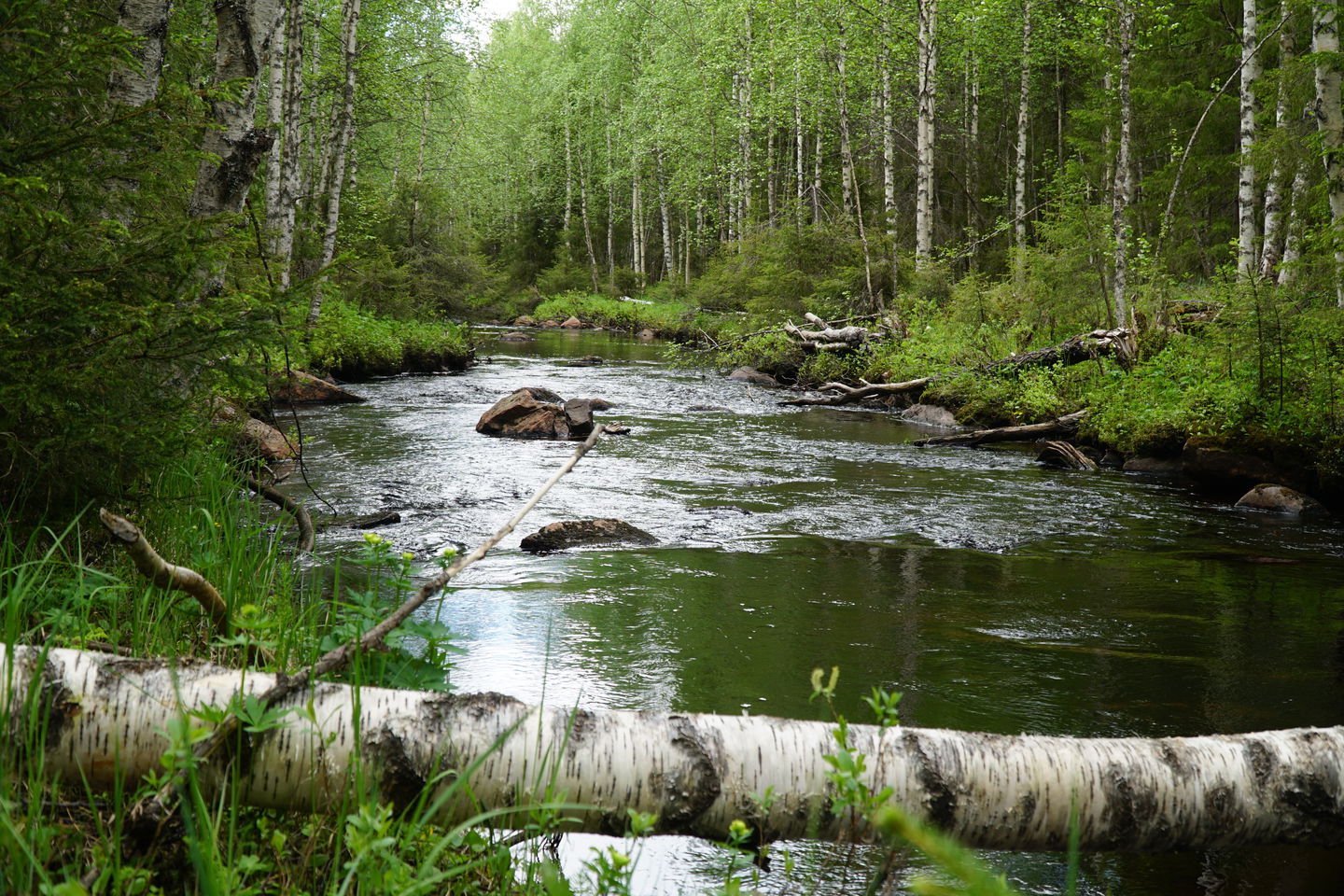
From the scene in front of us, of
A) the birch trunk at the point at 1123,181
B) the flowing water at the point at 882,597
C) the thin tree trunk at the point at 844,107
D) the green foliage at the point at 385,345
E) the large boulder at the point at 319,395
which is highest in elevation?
the thin tree trunk at the point at 844,107

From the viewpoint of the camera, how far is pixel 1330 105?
1210cm

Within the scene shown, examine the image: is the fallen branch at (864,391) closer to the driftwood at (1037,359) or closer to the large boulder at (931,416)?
the driftwood at (1037,359)

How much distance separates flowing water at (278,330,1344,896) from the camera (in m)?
4.36

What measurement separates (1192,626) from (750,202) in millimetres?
29941

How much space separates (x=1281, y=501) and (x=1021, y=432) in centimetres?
384

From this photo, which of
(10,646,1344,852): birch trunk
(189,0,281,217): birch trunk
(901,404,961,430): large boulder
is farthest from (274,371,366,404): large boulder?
(10,646,1344,852): birch trunk

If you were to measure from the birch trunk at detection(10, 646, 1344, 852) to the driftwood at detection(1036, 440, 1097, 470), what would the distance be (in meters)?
9.66

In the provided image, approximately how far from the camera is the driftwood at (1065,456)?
11469 millimetres

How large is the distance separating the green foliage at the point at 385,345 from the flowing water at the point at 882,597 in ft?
20.8

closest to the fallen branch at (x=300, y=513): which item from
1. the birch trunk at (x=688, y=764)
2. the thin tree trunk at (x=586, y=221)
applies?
the birch trunk at (x=688, y=764)

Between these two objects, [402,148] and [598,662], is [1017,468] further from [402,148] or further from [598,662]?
[402,148]

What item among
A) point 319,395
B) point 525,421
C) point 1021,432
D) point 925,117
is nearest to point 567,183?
point 925,117

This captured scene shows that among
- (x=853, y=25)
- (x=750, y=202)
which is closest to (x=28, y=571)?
(x=853, y=25)

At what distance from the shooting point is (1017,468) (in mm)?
11383
